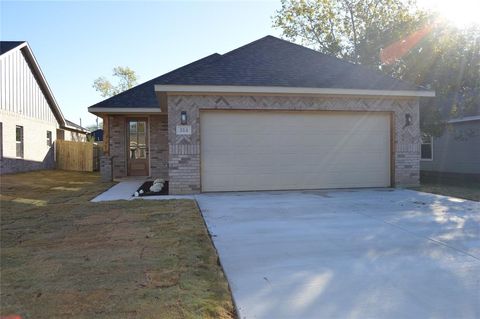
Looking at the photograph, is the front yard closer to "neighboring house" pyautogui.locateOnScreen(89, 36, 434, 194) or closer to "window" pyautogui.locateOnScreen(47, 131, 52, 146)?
"neighboring house" pyautogui.locateOnScreen(89, 36, 434, 194)

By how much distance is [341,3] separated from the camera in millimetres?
24734

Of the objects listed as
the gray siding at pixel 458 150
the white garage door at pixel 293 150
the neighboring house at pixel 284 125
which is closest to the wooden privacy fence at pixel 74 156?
the neighboring house at pixel 284 125

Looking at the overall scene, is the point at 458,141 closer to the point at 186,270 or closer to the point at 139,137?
the point at 139,137

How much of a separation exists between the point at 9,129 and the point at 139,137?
6.31 m

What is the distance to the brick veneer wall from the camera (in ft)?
34.2

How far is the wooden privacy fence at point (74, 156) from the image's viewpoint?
2220 cm

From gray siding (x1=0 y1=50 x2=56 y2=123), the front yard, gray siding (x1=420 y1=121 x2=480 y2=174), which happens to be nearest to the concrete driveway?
the front yard

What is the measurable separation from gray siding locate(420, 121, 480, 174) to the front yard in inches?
576

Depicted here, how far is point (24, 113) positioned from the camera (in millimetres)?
19250

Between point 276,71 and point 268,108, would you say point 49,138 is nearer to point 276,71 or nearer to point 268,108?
point 276,71

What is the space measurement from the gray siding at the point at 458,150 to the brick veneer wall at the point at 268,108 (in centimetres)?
613

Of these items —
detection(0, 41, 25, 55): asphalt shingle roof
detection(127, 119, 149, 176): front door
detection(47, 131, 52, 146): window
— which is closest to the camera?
detection(127, 119, 149, 176): front door

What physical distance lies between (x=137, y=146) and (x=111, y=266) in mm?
12748

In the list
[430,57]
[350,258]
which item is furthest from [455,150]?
[350,258]
